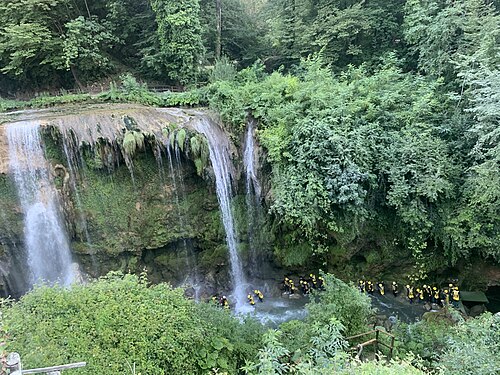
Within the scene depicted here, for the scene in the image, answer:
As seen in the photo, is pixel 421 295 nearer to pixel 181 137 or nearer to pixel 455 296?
pixel 455 296

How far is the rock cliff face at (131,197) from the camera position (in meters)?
10.9

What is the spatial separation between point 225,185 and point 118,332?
683 cm

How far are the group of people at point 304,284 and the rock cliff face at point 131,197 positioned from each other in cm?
194

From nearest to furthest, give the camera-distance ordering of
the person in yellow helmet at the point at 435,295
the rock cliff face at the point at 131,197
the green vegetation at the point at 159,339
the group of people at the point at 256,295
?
the green vegetation at the point at 159,339, the rock cliff face at the point at 131,197, the person in yellow helmet at the point at 435,295, the group of people at the point at 256,295

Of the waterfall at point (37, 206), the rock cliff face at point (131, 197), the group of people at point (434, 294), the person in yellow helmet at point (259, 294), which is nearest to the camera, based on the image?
the waterfall at point (37, 206)

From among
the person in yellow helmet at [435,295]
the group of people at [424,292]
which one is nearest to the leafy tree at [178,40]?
the group of people at [424,292]

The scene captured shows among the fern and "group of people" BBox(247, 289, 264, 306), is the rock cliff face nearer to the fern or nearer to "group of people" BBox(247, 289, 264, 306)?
the fern

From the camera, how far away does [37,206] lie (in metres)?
10.8

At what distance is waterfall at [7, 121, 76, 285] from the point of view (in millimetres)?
10633

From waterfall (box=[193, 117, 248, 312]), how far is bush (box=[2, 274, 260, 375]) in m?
5.37

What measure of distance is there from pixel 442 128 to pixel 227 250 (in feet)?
25.9

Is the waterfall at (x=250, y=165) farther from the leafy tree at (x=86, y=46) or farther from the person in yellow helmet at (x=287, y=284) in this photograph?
the leafy tree at (x=86, y=46)

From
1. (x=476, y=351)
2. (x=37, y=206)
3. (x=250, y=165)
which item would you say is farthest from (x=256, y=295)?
(x=476, y=351)

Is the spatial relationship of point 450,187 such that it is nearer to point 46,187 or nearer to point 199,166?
point 199,166
